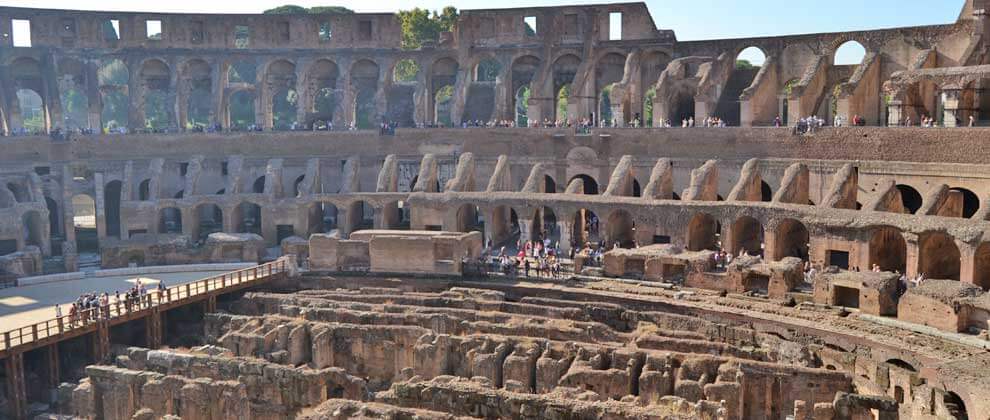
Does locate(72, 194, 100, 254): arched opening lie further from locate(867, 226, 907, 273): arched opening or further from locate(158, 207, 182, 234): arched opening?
locate(867, 226, 907, 273): arched opening

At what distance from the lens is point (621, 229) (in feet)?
113

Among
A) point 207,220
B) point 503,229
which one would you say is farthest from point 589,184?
point 207,220

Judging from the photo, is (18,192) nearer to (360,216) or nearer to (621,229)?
(360,216)

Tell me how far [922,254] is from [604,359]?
10789 mm

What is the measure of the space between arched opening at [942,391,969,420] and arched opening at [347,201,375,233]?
75.3 ft

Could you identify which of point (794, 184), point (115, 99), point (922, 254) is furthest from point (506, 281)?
point (115, 99)

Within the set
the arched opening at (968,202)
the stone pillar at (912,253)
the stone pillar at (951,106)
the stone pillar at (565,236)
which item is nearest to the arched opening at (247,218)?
the stone pillar at (565,236)

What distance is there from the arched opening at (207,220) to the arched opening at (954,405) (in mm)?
27043

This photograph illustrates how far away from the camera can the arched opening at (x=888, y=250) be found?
92.2 feet

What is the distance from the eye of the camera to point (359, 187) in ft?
132

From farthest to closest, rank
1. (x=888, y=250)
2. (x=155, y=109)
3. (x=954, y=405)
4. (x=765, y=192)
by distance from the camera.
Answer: (x=155, y=109) < (x=765, y=192) < (x=888, y=250) < (x=954, y=405)

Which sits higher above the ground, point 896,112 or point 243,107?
point 243,107

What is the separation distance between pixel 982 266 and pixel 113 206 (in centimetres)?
3248

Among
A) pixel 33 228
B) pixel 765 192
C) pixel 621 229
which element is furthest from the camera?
pixel 765 192
